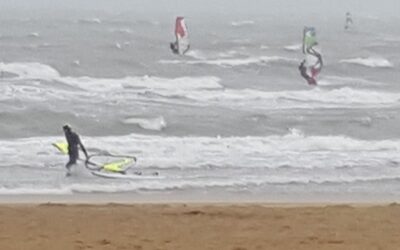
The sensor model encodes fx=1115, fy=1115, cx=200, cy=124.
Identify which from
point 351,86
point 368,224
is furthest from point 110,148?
point 351,86

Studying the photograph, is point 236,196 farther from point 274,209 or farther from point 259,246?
point 259,246

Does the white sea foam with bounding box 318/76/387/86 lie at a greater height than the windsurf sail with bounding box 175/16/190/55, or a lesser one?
lesser

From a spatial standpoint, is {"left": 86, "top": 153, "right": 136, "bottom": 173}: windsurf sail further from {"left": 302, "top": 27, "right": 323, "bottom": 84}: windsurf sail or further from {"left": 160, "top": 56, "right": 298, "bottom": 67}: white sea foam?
{"left": 160, "top": 56, "right": 298, "bottom": 67}: white sea foam

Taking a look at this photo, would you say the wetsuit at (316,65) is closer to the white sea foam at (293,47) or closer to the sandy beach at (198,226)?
the white sea foam at (293,47)

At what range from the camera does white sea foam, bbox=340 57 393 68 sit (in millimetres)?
34438

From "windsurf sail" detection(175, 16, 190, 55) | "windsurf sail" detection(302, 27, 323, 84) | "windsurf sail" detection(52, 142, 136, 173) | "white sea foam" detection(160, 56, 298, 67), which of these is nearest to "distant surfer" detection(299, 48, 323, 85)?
"windsurf sail" detection(302, 27, 323, 84)

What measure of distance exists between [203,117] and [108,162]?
599 centimetres

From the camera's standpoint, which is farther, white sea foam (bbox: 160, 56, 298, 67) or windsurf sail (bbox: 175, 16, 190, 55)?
windsurf sail (bbox: 175, 16, 190, 55)

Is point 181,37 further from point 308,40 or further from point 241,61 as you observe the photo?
point 308,40

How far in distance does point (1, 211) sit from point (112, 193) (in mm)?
2362

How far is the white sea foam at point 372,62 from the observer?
113 ft

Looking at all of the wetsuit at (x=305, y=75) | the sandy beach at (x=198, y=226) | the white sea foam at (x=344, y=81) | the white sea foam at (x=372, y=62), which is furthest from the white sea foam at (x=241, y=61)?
the sandy beach at (x=198, y=226)

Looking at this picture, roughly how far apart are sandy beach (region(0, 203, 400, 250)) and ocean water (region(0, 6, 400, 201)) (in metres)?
1.79

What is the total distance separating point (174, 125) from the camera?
60.4 feet
